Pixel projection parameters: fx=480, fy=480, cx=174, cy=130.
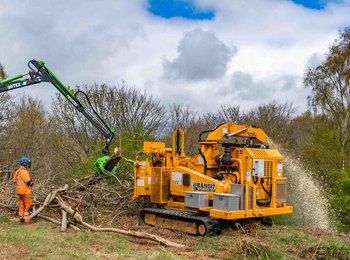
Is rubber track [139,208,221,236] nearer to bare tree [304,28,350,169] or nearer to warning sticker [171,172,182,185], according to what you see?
warning sticker [171,172,182,185]

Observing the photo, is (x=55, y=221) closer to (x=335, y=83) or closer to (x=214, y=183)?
(x=214, y=183)

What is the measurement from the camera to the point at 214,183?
10500 mm

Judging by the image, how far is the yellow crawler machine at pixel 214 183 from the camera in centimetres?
1012

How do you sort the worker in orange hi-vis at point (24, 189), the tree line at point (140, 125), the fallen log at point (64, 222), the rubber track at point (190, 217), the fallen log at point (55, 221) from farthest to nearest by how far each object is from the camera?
the tree line at point (140, 125), the worker in orange hi-vis at point (24, 189), the fallen log at point (55, 221), the fallen log at point (64, 222), the rubber track at point (190, 217)

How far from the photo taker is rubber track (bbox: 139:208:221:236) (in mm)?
9953

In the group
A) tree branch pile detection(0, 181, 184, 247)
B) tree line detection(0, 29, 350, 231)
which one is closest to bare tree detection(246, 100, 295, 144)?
tree line detection(0, 29, 350, 231)

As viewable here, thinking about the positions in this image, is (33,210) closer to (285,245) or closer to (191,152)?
(285,245)

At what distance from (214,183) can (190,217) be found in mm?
913

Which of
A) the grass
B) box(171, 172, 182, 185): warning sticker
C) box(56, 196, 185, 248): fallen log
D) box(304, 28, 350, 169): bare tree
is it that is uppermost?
box(304, 28, 350, 169): bare tree

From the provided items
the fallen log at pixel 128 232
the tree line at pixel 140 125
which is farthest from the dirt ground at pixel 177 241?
the tree line at pixel 140 125

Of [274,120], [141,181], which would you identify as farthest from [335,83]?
[141,181]

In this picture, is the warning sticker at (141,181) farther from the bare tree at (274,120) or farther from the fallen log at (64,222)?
the bare tree at (274,120)

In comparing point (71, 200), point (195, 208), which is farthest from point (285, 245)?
point (71, 200)

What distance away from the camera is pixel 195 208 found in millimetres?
10508
